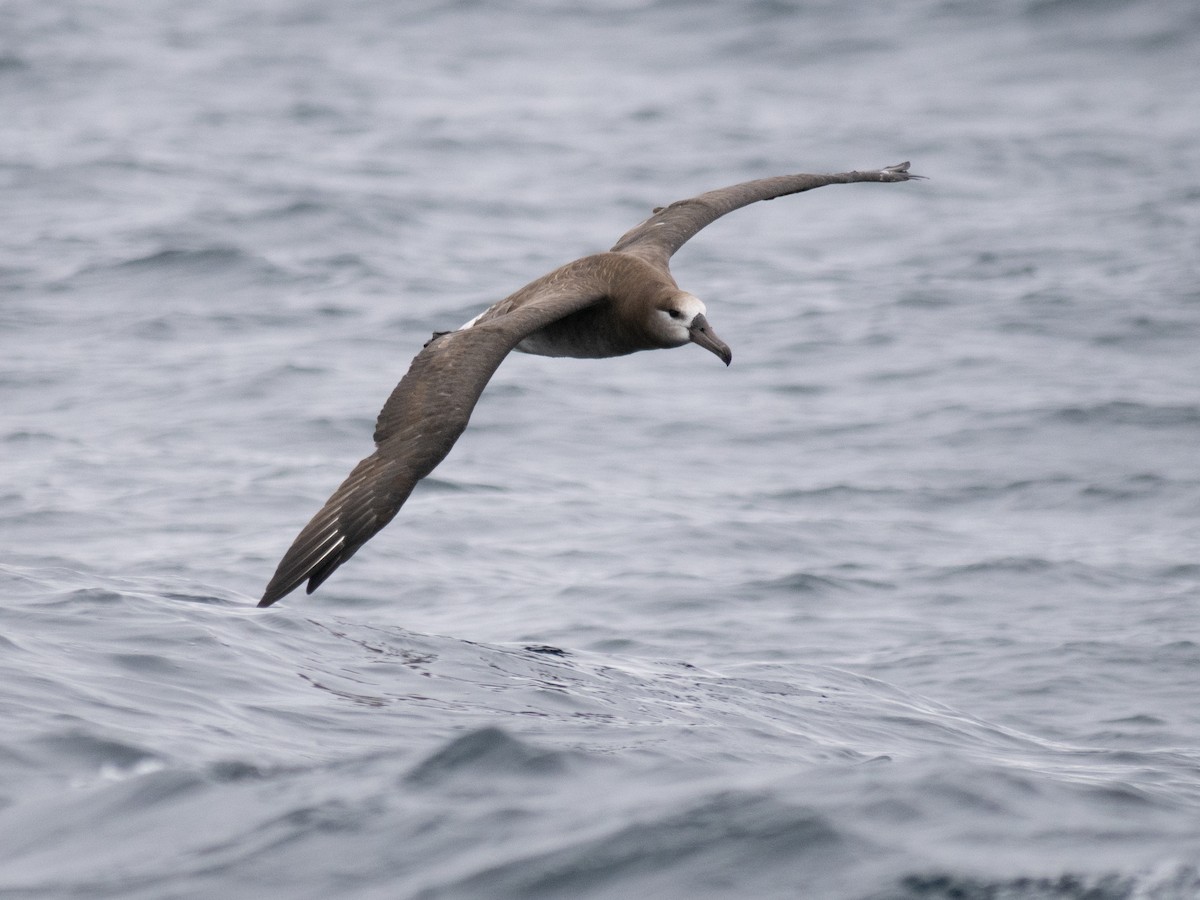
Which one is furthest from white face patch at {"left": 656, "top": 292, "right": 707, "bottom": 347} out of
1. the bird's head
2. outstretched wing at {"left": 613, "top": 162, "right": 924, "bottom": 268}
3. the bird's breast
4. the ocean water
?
the ocean water

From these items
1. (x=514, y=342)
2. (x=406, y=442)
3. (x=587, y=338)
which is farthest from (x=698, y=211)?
(x=406, y=442)

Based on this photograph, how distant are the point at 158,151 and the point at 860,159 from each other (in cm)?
933

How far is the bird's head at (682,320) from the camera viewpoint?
10.2m

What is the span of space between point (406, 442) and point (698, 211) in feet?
13.0

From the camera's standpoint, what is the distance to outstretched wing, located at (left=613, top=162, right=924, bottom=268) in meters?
11.7

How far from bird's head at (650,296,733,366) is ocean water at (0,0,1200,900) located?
6.01ft

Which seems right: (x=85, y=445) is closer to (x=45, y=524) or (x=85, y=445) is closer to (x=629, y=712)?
(x=45, y=524)

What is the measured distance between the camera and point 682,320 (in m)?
10.2

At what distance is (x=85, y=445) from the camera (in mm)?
13859

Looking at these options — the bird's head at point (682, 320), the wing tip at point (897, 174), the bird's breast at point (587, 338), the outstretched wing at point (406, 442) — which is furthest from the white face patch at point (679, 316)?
the wing tip at point (897, 174)

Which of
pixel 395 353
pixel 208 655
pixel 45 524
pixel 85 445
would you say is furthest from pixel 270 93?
pixel 208 655

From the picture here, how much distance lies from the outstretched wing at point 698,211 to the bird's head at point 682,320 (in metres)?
1.26

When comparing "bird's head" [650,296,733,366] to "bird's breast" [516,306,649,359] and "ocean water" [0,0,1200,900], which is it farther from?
"ocean water" [0,0,1200,900]

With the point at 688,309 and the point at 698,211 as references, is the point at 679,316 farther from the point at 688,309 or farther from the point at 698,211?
the point at 698,211
